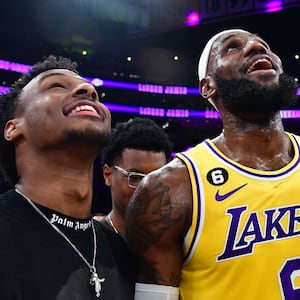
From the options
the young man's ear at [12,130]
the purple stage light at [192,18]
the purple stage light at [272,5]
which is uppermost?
the purple stage light at [192,18]

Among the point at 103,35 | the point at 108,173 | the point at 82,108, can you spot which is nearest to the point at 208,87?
the point at 82,108

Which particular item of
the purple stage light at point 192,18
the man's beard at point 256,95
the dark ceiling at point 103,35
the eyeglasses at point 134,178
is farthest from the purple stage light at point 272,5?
the man's beard at point 256,95

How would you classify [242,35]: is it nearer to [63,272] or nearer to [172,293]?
[172,293]

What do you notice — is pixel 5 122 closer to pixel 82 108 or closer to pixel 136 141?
pixel 82 108

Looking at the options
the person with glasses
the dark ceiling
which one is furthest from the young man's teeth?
the dark ceiling

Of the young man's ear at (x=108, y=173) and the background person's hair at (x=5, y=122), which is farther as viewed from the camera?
the young man's ear at (x=108, y=173)

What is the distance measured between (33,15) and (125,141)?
430 inches

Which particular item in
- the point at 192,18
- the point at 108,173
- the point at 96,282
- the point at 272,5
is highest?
the point at 192,18

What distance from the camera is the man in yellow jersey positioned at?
1.75 metres

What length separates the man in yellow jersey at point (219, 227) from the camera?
1.75 meters

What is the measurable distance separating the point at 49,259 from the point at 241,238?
707 mm

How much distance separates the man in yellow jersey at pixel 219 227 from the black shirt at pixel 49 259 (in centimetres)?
16

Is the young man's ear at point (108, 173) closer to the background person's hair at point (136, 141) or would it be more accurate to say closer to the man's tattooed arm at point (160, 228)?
the background person's hair at point (136, 141)

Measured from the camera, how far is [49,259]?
4.79 feet
